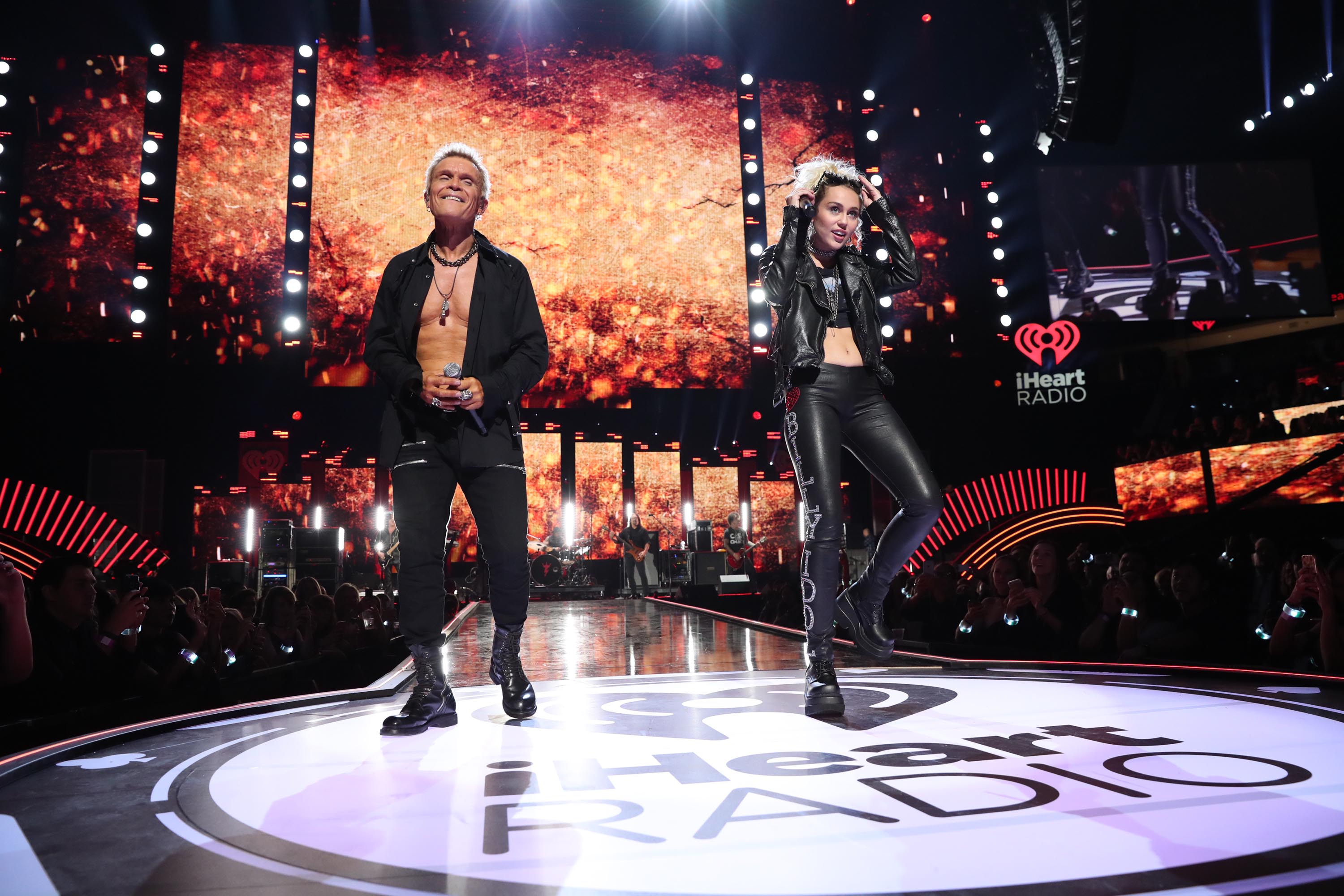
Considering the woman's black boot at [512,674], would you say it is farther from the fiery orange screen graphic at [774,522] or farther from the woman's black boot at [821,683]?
Answer: the fiery orange screen graphic at [774,522]

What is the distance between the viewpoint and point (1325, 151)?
611 inches

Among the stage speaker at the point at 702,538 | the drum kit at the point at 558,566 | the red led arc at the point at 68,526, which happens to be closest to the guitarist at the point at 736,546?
the stage speaker at the point at 702,538

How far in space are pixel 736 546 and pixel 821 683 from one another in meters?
9.44

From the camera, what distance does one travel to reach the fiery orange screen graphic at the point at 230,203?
12.8 meters

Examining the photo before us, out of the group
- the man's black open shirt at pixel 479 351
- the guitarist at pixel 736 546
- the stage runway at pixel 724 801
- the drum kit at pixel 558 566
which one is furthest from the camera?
the drum kit at pixel 558 566

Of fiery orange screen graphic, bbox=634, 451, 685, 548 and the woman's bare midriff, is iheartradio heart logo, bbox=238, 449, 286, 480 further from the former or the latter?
the woman's bare midriff

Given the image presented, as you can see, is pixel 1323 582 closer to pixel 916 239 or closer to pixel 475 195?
pixel 475 195

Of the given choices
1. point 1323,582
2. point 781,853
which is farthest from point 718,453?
point 781,853

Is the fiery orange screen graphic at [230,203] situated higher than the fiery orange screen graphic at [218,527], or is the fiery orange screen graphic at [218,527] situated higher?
the fiery orange screen graphic at [230,203]

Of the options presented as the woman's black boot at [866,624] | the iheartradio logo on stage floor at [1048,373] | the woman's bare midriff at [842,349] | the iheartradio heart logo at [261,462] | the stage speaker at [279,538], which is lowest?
the woman's black boot at [866,624]

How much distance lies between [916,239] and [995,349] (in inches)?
89.3

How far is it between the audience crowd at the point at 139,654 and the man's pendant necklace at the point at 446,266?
120 centimetres

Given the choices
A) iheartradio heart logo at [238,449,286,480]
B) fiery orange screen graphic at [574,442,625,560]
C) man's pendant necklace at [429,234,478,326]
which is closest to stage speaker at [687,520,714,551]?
fiery orange screen graphic at [574,442,625,560]

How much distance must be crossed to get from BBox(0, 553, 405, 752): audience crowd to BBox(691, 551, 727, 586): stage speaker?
6.15 m
